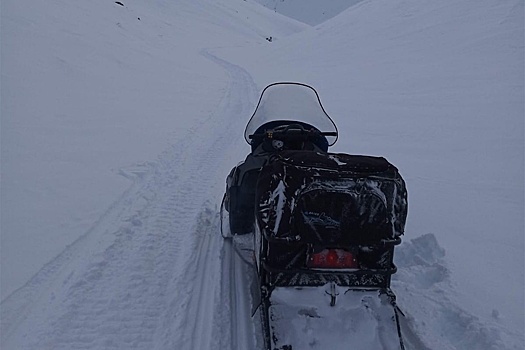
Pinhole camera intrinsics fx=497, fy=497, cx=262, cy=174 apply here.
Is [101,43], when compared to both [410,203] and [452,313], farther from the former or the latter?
[452,313]

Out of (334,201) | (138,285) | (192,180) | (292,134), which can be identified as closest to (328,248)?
(334,201)

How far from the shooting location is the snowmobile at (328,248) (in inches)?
112

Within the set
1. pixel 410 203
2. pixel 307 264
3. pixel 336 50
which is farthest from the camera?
pixel 336 50

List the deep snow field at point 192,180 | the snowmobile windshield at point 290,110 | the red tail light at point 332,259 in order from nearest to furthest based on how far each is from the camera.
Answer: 1. the red tail light at point 332,259
2. the deep snow field at point 192,180
3. the snowmobile windshield at point 290,110

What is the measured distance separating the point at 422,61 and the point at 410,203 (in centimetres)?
1051

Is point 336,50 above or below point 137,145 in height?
above

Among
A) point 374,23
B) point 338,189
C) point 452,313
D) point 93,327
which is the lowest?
point 93,327

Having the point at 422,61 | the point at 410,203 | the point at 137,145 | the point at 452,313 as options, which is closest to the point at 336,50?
the point at 422,61

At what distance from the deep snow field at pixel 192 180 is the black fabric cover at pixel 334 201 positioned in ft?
2.22

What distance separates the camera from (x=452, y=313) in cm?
356

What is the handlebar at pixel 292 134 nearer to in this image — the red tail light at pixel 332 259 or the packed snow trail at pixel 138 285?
the packed snow trail at pixel 138 285

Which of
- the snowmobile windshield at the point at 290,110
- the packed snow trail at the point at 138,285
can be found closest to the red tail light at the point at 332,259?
the packed snow trail at the point at 138,285

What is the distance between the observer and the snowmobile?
285cm

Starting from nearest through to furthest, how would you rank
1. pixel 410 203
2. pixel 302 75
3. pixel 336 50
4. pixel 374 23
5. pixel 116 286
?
pixel 116 286 → pixel 410 203 → pixel 302 75 → pixel 336 50 → pixel 374 23
